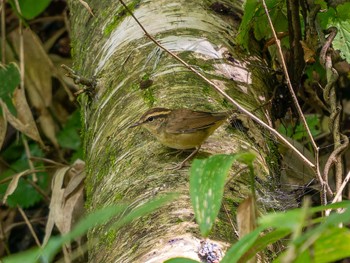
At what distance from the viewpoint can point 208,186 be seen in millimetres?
1955

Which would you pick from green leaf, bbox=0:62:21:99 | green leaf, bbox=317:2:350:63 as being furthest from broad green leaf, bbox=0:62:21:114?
green leaf, bbox=317:2:350:63

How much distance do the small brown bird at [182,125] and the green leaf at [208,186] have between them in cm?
124

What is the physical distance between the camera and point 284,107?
4.30m

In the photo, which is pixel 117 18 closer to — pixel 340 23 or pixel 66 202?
pixel 66 202

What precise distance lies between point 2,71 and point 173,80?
84.3 inches

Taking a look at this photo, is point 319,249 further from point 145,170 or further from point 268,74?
point 268,74

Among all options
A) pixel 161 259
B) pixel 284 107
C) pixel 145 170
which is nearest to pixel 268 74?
pixel 284 107

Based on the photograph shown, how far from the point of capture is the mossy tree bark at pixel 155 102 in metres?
2.75

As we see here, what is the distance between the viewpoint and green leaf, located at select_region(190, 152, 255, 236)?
1.91m

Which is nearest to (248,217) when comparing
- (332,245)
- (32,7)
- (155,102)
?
(332,245)

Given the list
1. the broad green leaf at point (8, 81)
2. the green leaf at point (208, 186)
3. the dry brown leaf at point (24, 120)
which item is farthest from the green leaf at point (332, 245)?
the broad green leaf at point (8, 81)

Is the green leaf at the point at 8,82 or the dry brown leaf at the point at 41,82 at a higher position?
the green leaf at the point at 8,82

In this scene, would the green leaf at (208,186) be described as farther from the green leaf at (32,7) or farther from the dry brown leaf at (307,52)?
the green leaf at (32,7)

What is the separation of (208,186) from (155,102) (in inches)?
68.4
